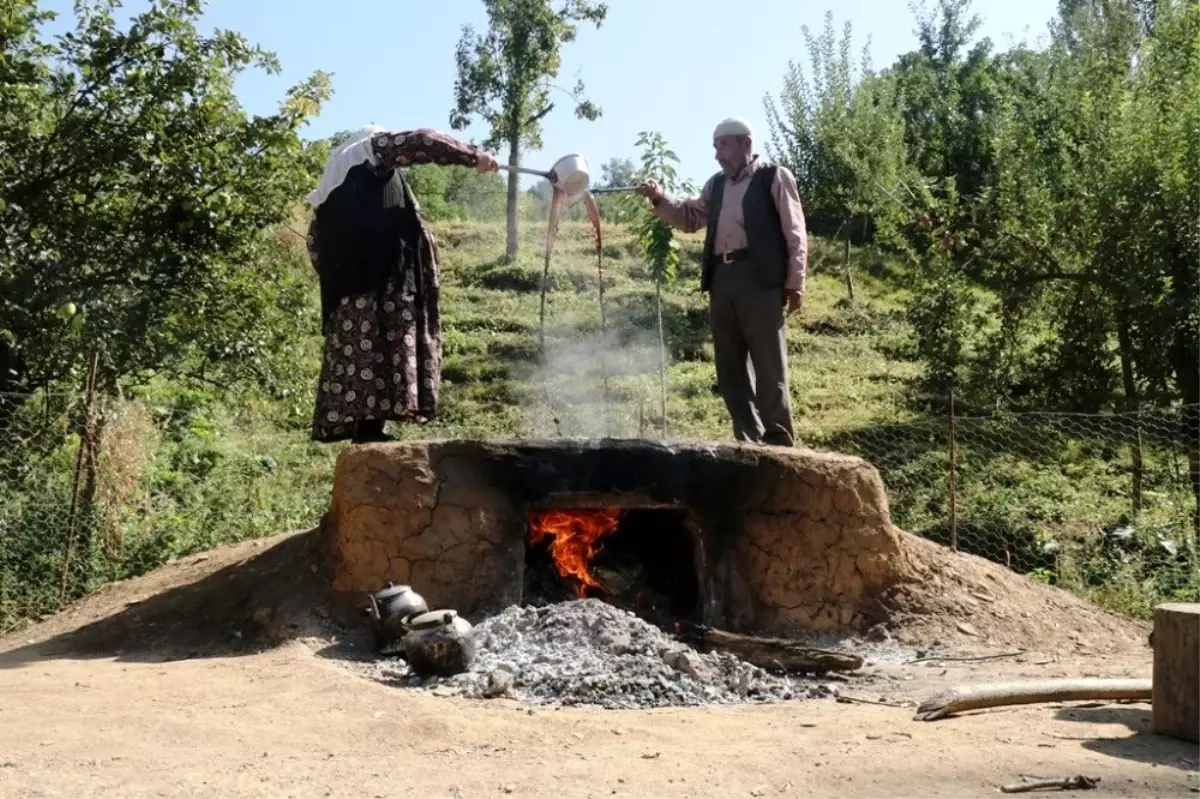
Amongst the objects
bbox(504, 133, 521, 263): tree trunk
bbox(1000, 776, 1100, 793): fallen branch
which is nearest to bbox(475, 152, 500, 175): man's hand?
bbox(1000, 776, 1100, 793): fallen branch

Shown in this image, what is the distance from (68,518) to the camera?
735 cm

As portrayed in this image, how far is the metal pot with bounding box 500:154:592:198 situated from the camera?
6262 mm

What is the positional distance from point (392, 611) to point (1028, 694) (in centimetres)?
262

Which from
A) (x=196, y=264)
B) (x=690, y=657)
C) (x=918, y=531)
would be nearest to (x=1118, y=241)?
(x=918, y=531)

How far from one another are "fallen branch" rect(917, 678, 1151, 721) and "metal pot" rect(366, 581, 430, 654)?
2.17 m

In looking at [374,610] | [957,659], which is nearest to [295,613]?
[374,610]

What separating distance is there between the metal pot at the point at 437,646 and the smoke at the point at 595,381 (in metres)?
6.21

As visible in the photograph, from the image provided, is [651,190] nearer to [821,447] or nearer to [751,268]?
[751,268]

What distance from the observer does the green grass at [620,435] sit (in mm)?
7660

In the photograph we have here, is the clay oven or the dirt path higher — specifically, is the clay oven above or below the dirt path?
above

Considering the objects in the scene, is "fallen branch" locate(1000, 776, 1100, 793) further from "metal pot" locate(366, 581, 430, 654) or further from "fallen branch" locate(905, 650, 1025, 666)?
"metal pot" locate(366, 581, 430, 654)

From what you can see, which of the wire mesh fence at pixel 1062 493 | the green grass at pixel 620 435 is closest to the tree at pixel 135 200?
the green grass at pixel 620 435

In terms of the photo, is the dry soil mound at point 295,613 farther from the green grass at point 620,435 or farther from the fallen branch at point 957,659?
the green grass at point 620,435

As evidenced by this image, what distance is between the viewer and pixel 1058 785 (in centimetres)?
348
